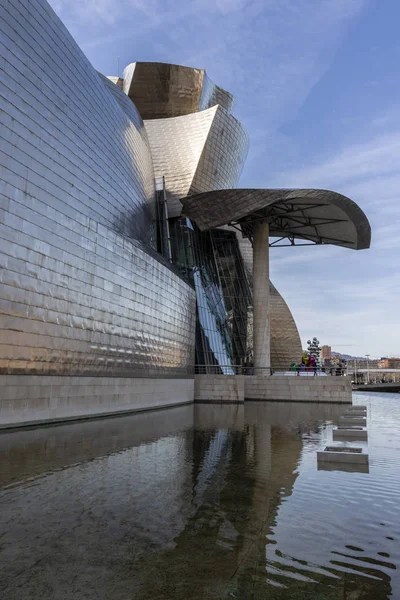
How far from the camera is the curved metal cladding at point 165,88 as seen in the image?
35125 mm

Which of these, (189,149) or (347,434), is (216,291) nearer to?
(189,149)

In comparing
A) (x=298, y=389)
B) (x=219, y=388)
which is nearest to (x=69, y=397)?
(x=219, y=388)

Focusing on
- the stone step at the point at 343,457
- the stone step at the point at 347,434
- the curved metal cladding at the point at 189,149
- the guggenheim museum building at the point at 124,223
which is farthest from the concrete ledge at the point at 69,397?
the curved metal cladding at the point at 189,149

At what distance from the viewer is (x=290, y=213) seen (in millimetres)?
28562

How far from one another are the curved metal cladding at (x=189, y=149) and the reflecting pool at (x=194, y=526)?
2662cm

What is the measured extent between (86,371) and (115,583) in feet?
39.9

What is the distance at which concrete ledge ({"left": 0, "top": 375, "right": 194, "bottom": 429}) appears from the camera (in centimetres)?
1095

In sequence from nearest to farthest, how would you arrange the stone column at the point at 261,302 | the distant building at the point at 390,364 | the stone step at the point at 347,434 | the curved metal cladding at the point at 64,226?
the stone step at the point at 347,434 → the curved metal cladding at the point at 64,226 → the stone column at the point at 261,302 → the distant building at the point at 390,364

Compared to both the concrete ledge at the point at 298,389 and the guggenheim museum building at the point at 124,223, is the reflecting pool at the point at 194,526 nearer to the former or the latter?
the guggenheim museum building at the point at 124,223

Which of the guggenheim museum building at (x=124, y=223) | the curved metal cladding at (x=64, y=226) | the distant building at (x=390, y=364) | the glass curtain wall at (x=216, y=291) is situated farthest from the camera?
the distant building at (x=390, y=364)

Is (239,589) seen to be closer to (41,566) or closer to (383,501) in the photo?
(41,566)

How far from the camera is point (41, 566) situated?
2869 mm

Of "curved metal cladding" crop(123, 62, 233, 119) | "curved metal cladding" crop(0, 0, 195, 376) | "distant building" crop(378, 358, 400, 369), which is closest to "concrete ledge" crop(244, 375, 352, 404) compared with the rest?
"curved metal cladding" crop(0, 0, 195, 376)

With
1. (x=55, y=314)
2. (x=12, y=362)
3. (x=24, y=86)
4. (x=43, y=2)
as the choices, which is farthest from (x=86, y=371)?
(x=43, y=2)
